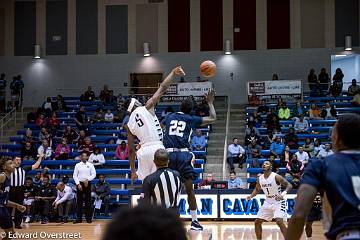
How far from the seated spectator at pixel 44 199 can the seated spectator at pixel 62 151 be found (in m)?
3.16

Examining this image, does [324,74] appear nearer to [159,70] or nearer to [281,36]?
[281,36]

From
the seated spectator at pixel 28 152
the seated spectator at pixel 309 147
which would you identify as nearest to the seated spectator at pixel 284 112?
the seated spectator at pixel 309 147

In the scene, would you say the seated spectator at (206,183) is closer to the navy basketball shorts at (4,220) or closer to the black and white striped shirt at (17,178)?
the black and white striped shirt at (17,178)

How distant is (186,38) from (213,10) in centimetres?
197

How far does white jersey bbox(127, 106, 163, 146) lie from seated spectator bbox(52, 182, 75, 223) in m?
10.8

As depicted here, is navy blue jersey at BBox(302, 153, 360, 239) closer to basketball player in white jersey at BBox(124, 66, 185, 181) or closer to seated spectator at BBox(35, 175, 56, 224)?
basketball player in white jersey at BBox(124, 66, 185, 181)

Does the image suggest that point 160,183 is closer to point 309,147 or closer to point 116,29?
point 309,147

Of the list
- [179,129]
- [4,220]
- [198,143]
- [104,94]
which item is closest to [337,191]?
[179,129]

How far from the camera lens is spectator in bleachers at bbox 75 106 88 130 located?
78.7 feet

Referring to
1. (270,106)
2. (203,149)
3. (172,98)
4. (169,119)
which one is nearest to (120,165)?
(203,149)

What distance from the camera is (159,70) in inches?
1137

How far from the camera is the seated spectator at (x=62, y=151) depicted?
71.6 ft

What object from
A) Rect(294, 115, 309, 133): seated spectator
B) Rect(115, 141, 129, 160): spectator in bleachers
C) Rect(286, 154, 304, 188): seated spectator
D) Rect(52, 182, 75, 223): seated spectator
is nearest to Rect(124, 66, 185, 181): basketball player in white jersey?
Rect(52, 182, 75, 223): seated spectator

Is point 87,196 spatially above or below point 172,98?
below
